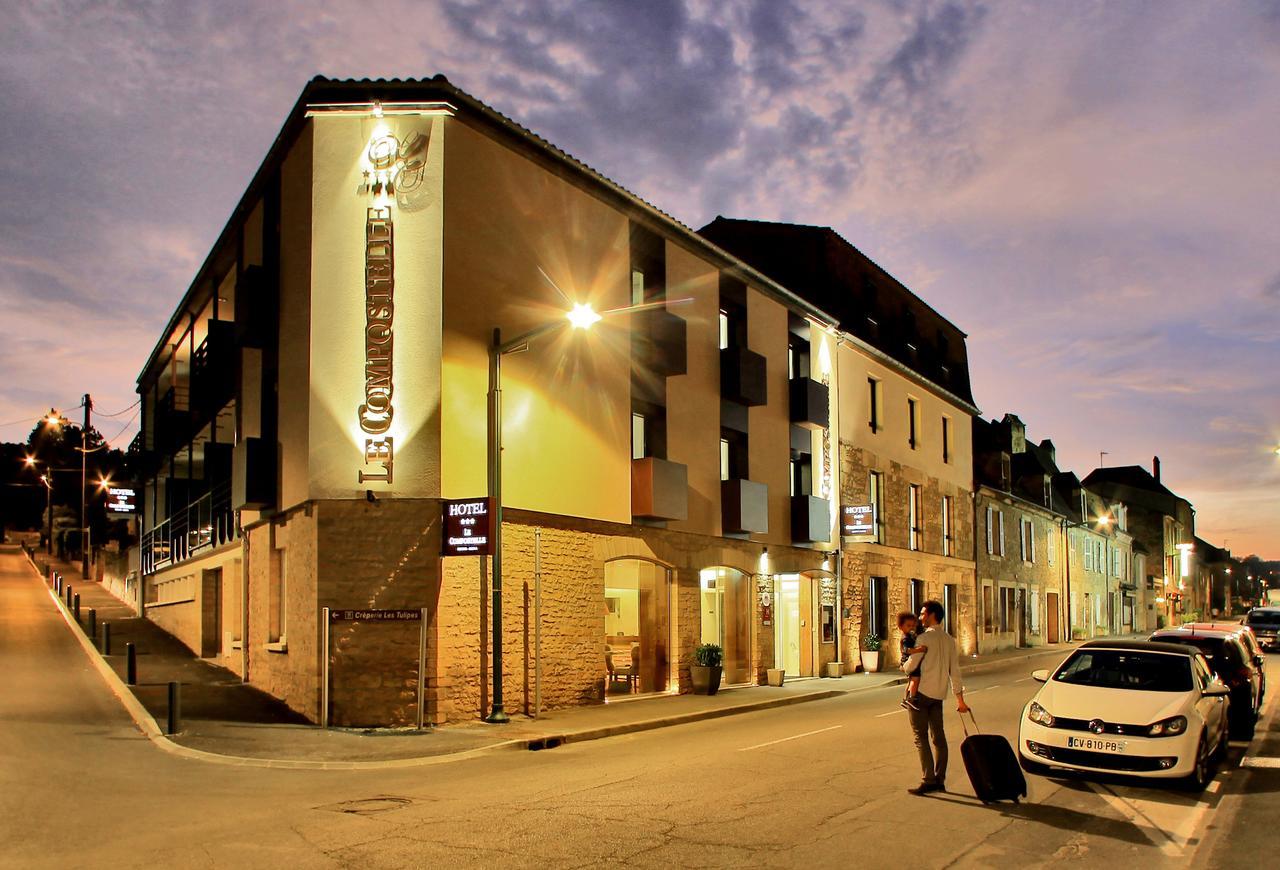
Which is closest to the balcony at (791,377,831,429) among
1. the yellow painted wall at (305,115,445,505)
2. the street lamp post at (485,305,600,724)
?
the street lamp post at (485,305,600,724)

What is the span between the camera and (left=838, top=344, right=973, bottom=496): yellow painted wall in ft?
105

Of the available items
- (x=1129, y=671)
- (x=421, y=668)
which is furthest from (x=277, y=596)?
(x=1129, y=671)

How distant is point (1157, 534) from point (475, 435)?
78.4m

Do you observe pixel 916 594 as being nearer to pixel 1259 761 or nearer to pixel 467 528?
pixel 1259 761

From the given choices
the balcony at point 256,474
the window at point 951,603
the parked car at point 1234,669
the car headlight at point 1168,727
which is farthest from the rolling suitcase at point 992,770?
the window at point 951,603

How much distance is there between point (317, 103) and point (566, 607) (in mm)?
9731

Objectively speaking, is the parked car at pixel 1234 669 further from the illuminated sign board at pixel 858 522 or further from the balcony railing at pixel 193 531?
the balcony railing at pixel 193 531

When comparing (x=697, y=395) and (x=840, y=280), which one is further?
(x=840, y=280)

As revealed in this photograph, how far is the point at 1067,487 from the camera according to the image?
59.8 m

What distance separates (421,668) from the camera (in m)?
16.3

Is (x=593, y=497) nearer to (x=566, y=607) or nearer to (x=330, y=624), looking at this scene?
(x=566, y=607)

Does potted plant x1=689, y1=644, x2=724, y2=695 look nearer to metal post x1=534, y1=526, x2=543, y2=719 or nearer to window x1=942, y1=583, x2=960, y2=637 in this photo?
metal post x1=534, y1=526, x2=543, y2=719

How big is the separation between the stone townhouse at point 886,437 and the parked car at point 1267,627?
11.9 meters

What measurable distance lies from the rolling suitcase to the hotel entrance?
11836mm
